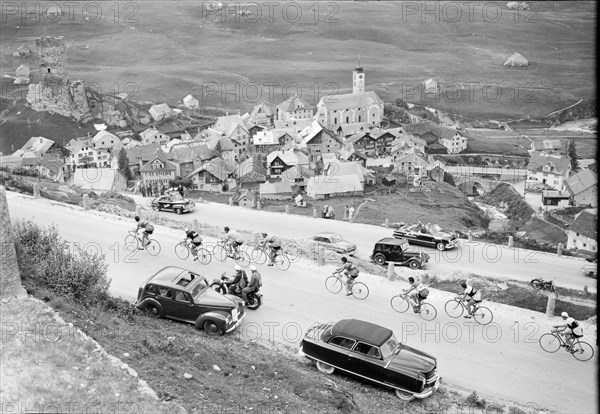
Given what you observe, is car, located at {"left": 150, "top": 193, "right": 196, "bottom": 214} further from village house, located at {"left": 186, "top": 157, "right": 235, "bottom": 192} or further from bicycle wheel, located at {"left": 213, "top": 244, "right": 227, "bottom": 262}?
village house, located at {"left": 186, "top": 157, "right": 235, "bottom": 192}

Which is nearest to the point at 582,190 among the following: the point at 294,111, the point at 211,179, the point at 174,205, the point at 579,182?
the point at 579,182

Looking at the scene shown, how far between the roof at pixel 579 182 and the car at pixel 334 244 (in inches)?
2617

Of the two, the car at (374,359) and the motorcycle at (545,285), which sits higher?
the car at (374,359)

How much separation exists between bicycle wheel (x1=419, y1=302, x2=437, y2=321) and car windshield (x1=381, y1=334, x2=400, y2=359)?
4649 millimetres

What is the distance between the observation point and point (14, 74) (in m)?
Answer: 151

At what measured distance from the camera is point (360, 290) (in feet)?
68.1

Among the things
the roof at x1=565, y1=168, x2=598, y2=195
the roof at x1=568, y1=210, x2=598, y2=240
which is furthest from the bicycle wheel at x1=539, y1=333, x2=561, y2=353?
the roof at x1=565, y1=168, x2=598, y2=195

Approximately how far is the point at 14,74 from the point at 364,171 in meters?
108

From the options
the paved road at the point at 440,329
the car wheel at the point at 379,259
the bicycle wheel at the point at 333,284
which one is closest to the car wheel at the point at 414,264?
the car wheel at the point at 379,259

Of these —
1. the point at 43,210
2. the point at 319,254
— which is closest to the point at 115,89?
the point at 43,210

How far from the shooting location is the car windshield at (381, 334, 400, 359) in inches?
563

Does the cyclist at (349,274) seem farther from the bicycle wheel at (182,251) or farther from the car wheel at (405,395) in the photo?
the bicycle wheel at (182,251)

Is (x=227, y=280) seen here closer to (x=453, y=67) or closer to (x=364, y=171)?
(x=364, y=171)

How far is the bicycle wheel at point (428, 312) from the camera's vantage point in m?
19.2
